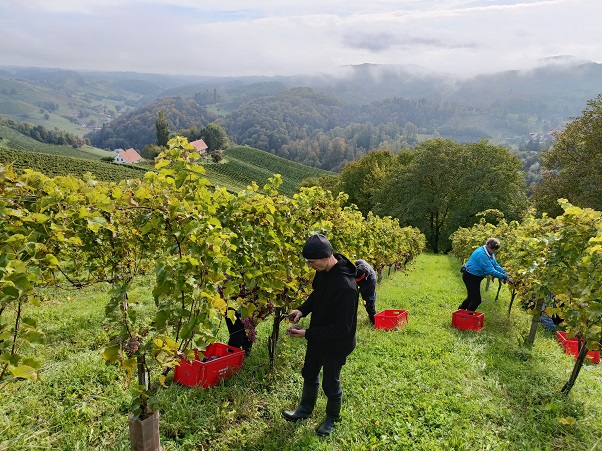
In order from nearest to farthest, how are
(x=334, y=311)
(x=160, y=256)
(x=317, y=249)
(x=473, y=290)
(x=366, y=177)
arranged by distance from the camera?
(x=160, y=256), (x=317, y=249), (x=334, y=311), (x=473, y=290), (x=366, y=177)

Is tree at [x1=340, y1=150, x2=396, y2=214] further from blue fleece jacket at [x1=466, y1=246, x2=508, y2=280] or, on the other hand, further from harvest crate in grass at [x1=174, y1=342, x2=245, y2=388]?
harvest crate in grass at [x1=174, y1=342, x2=245, y2=388]

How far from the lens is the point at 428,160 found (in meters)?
36.0

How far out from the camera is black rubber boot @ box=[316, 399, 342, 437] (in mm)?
4199

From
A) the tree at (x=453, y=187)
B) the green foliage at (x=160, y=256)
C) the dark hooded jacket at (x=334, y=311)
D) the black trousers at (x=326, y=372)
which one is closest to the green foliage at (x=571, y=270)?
the dark hooded jacket at (x=334, y=311)

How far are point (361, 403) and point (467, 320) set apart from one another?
3.90m

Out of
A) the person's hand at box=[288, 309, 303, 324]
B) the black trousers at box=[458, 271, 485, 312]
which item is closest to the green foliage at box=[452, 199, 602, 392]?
the black trousers at box=[458, 271, 485, 312]

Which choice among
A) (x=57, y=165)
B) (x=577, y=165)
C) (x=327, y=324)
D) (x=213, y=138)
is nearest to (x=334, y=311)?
(x=327, y=324)

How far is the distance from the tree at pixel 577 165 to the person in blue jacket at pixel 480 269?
59.8 feet

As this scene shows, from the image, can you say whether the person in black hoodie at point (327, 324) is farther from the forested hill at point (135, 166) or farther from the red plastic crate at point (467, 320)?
the forested hill at point (135, 166)

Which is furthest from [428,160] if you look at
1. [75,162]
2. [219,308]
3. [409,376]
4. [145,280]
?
[75,162]

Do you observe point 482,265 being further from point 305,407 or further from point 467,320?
point 305,407

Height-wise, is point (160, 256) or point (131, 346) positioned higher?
point (160, 256)

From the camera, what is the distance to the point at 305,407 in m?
4.41

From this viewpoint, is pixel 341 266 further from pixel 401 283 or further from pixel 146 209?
pixel 401 283
